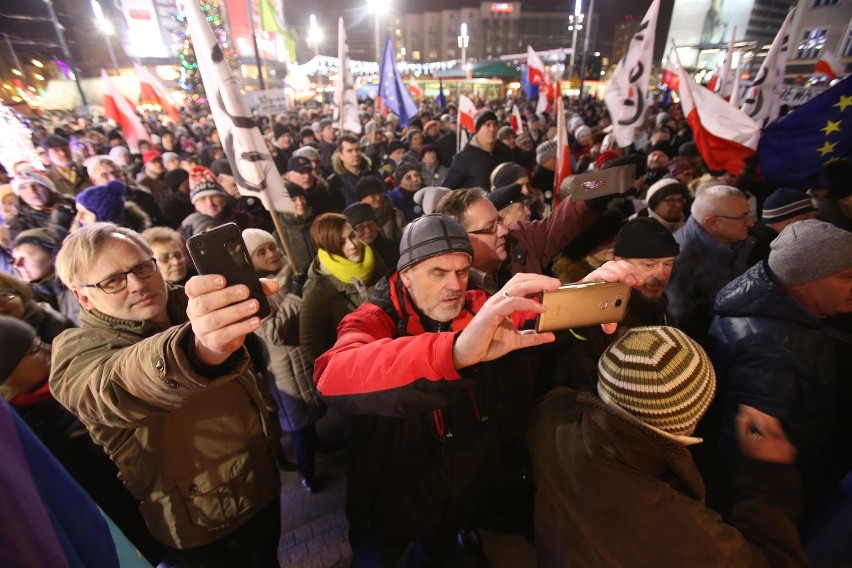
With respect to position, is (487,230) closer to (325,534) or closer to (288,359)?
(288,359)

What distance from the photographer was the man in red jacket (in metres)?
1.50

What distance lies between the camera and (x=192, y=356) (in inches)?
43.6

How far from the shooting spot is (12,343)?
1.73 m

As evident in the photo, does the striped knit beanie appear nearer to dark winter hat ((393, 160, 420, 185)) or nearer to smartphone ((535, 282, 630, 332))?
smartphone ((535, 282, 630, 332))

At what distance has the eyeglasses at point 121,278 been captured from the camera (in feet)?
5.08

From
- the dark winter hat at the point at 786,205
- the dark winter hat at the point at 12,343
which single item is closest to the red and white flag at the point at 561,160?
the dark winter hat at the point at 786,205

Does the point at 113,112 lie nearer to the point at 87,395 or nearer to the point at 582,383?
the point at 87,395

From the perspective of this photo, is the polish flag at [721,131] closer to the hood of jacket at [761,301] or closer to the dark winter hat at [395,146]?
the hood of jacket at [761,301]

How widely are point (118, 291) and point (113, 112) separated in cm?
1154

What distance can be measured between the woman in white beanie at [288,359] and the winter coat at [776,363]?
8.41 ft

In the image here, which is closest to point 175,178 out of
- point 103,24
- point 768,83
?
point 768,83

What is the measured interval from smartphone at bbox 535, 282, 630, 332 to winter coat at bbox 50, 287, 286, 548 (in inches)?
37.4

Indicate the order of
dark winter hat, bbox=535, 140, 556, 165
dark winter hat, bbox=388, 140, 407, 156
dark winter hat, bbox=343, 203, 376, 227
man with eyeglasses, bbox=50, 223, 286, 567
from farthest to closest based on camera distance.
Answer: dark winter hat, bbox=388, 140, 407, 156, dark winter hat, bbox=535, 140, 556, 165, dark winter hat, bbox=343, 203, 376, 227, man with eyeglasses, bbox=50, 223, 286, 567

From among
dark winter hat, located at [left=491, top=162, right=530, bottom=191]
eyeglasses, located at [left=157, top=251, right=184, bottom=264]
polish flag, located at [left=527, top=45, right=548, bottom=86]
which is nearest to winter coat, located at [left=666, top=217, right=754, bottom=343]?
dark winter hat, located at [left=491, top=162, right=530, bottom=191]
